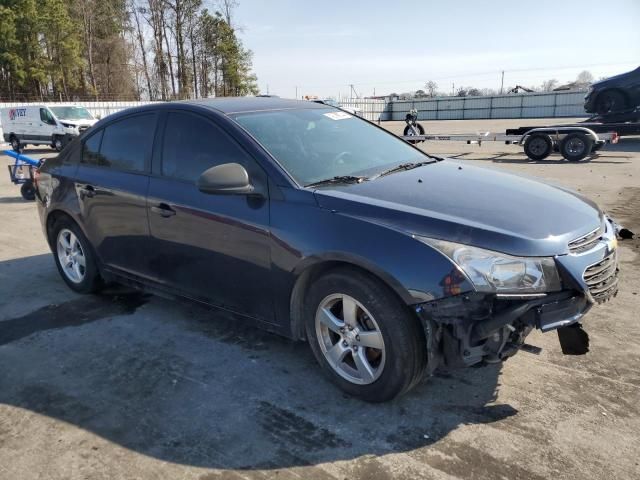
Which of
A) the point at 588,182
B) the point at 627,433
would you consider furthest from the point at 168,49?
the point at 627,433

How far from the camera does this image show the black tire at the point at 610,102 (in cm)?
1791

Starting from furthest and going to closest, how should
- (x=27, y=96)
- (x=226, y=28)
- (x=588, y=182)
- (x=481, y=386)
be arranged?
(x=226, y=28), (x=27, y=96), (x=588, y=182), (x=481, y=386)

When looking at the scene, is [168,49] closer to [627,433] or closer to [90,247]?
[90,247]

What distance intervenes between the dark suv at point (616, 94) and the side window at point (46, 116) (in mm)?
20581

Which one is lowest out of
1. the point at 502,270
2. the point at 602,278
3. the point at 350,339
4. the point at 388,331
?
the point at 350,339

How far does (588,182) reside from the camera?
10836 millimetres

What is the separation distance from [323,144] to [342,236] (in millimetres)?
1142

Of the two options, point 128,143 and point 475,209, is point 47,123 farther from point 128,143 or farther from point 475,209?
point 475,209

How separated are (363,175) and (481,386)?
61.8 inches

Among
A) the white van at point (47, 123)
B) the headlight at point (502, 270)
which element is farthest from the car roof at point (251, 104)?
the white van at point (47, 123)

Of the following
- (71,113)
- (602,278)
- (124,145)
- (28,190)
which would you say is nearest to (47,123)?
(71,113)

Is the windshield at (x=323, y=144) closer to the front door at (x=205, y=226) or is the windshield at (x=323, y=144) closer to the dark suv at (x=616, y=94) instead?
the front door at (x=205, y=226)

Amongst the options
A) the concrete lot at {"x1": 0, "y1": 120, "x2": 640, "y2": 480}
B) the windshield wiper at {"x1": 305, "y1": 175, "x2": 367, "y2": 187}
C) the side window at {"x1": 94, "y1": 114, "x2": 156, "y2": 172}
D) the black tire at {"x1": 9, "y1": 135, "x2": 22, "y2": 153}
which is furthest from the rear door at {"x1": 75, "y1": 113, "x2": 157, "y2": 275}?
the black tire at {"x1": 9, "y1": 135, "x2": 22, "y2": 153}

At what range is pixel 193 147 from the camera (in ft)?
12.7
